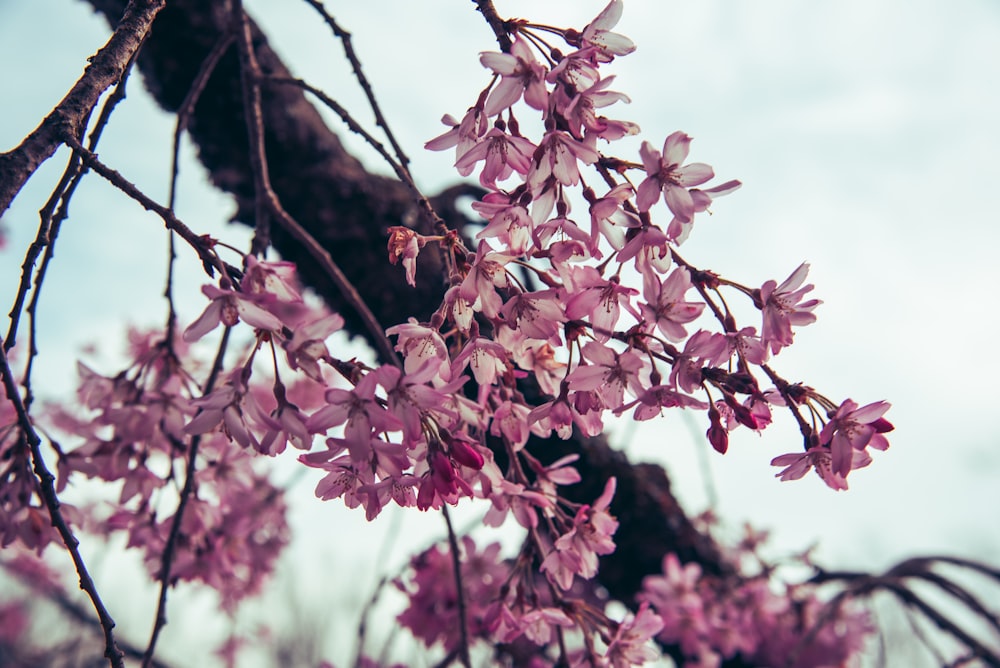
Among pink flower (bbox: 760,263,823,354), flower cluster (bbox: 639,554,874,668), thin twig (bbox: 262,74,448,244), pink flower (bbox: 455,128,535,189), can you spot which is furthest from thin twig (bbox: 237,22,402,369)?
flower cluster (bbox: 639,554,874,668)

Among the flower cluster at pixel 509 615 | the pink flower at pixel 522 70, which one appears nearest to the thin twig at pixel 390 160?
the pink flower at pixel 522 70

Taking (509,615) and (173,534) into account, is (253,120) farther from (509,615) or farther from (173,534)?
(509,615)

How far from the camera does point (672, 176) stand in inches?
34.7

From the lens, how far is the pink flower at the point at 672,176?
860mm

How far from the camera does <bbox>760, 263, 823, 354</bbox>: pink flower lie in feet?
2.90

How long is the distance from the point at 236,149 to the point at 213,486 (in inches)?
37.3

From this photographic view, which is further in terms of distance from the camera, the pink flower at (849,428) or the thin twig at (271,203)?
the thin twig at (271,203)

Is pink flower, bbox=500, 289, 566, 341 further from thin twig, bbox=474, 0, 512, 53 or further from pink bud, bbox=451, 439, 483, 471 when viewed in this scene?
thin twig, bbox=474, 0, 512, 53

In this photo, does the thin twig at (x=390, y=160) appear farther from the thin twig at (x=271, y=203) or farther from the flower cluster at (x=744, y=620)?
the flower cluster at (x=744, y=620)

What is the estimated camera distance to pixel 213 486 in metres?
1.70

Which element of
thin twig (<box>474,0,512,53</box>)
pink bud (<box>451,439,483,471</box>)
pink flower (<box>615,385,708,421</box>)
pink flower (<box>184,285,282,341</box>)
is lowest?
pink bud (<box>451,439,483,471</box>)

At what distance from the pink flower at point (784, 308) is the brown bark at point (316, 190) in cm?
100

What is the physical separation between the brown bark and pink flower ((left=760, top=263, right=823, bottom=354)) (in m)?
1.00

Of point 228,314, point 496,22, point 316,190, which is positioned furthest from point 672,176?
point 316,190
